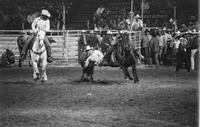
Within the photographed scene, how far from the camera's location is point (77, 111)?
424 inches

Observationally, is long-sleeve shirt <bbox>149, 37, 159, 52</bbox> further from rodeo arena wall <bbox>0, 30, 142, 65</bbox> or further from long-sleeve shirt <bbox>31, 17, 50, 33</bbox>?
long-sleeve shirt <bbox>31, 17, 50, 33</bbox>

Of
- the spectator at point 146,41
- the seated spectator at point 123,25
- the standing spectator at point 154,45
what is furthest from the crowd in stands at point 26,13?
the standing spectator at point 154,45

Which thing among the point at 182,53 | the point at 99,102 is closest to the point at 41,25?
the point at 99,102

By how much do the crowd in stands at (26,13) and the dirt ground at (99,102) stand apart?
39.5ft

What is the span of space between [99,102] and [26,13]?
20.9 m

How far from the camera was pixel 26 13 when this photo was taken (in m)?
32.2

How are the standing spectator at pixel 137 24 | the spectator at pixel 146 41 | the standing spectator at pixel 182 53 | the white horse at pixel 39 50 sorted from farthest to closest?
the standing spectator at pixel 137 24, the spectator at pixel 146 41, the standing spectator at pixel 182 53, the white horse at pixel 39 50

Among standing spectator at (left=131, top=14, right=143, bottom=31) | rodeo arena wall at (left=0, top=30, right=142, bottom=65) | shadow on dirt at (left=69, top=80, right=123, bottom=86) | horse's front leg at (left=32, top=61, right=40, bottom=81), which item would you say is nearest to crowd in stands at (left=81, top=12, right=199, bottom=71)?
standing spectator at (left=131, top=14, right=143, bottom=31)

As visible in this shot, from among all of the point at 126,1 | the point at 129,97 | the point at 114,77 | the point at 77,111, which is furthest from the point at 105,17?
the point at 77,111

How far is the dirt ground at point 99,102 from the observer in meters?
9.45

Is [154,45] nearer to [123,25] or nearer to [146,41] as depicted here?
[146,41]

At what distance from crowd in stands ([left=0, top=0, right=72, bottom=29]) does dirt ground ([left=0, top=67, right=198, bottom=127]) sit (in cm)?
1204

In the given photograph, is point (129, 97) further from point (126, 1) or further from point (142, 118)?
point (126, 1)

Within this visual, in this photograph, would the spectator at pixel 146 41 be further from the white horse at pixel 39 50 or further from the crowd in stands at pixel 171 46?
the white horse at pixel 39 50
